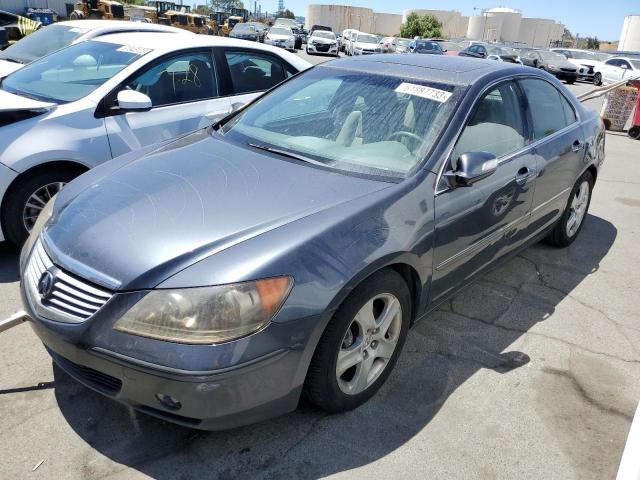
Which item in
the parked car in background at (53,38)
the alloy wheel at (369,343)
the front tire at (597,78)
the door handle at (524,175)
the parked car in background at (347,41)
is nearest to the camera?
the alloy wheel at (369,343)

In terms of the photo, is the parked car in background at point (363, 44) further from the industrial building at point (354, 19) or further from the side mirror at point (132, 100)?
the industrial building at point (354, 19)

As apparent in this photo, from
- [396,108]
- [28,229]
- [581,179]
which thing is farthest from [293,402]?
[581,179]

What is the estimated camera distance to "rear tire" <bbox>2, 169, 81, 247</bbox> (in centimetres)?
397

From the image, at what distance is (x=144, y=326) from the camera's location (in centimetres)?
210

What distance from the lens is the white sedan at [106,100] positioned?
401cm

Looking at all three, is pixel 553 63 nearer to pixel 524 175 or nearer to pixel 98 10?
pixel 98 10

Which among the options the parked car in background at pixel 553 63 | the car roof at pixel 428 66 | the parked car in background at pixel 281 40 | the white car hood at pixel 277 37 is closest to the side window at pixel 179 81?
the car roof at pixel 428 66

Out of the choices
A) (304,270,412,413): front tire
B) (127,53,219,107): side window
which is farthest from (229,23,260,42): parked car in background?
(304,270,412,413): front tire

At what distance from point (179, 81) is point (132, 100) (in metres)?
0.71

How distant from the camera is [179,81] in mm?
4891

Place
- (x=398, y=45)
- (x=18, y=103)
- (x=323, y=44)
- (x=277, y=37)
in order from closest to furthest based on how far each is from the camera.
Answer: (x=18, y=103) < (x=277, y=37) < (x=398, y=45) < (x=323, y=44)

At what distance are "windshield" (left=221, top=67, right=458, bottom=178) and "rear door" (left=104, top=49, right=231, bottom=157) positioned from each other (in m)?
1.21

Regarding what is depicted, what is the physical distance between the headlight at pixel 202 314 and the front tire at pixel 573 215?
129 inches

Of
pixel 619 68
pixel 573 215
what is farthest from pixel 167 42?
pixel 619 68
